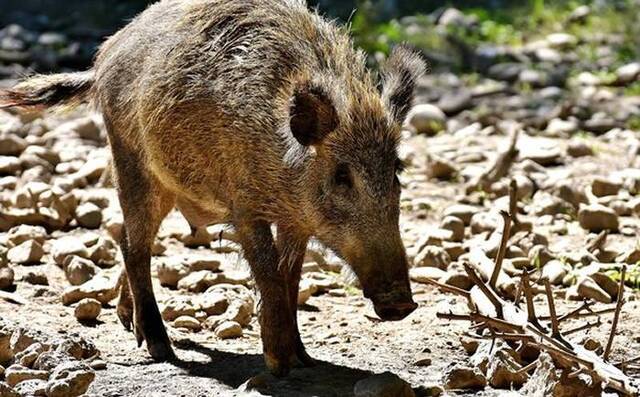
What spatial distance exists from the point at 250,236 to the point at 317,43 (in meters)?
0.90

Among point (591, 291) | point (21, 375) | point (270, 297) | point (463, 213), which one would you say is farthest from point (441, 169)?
point (21, 375)

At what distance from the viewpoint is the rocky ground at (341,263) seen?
506 centimetres

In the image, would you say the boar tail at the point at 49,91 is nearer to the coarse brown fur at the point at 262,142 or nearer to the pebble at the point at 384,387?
the coarse brown fur at the point at 262,142

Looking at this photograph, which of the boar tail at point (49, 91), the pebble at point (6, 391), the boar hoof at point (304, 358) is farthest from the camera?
the boar tail at point (49, 91)

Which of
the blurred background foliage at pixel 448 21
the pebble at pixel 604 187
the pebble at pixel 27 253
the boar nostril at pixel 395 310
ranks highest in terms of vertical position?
the blurred background foliage at pixel 448 21

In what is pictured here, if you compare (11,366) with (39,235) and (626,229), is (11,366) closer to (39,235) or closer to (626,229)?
(39,235)

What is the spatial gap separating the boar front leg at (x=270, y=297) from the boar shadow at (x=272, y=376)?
8cm

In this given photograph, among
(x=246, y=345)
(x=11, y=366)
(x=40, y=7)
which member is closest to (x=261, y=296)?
(x=246, y=345)

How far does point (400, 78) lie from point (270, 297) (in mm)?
1096

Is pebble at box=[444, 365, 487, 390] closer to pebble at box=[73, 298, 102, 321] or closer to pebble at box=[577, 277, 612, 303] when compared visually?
pebble at box=[577, 277, 612, 303]

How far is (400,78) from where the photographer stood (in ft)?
17.4

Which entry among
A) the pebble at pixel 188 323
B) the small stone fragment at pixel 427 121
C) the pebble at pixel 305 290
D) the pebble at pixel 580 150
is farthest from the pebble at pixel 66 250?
the pebble at pixel 580 150

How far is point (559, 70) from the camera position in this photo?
11312mm

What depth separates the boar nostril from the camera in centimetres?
459
